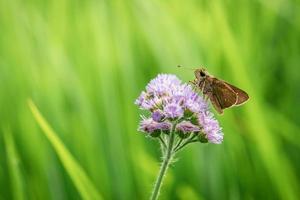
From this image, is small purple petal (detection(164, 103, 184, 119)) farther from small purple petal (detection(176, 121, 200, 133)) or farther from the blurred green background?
the blurred green background

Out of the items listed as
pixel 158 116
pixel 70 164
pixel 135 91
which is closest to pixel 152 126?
pixel 158 116

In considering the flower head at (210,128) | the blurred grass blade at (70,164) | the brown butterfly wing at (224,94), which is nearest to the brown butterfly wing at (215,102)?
the brown butterfly wing at (224,94)

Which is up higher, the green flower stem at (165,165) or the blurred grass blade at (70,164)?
the blurred grass blade at (70,164)

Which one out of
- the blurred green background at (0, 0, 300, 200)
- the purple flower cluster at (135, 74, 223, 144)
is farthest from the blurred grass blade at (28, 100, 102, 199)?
the purple flower cluster at (135, 74, 223, 144)

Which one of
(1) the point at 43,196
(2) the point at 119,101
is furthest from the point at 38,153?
(2) the point at 119,101

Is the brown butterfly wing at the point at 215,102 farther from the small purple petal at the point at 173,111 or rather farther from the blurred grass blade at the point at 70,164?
the blurred grass blade at the point at 70,164

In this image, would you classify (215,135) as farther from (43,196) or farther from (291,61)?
(291,61)
